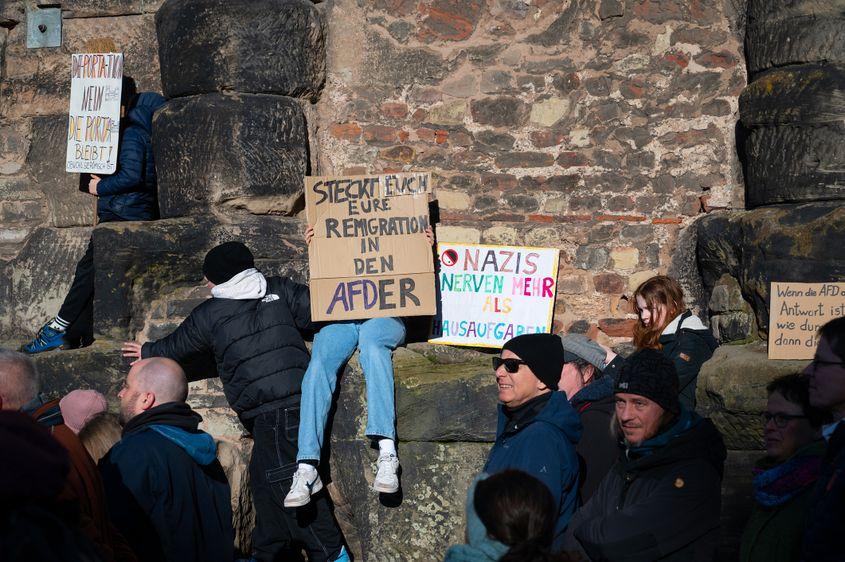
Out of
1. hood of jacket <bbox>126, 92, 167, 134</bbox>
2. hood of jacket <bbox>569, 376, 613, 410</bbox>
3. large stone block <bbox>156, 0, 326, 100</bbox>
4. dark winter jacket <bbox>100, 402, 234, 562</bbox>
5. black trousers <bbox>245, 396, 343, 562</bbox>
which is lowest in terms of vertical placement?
black trousers <bbox>245, 396, 343, 562</bbox>

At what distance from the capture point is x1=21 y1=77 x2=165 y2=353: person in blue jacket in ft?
21.1

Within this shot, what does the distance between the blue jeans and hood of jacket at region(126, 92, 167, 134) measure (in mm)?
2036

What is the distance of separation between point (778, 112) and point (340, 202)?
2447 mm

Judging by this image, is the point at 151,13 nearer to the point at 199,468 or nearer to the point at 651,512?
the point at 199,468

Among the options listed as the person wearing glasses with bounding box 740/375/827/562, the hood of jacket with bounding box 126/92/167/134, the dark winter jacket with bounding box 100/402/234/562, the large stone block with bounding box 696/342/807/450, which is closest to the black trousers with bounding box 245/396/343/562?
the dark winter jacket with bounding box 100/402/234/562

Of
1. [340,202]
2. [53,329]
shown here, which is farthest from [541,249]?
[53,329]

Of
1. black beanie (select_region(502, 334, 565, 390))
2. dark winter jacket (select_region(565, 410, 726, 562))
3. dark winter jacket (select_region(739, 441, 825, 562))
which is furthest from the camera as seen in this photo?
black beanie (select_region(502, 334, 565, 390))

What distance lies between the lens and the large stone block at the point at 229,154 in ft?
20.7

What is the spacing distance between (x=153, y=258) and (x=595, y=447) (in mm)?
2924

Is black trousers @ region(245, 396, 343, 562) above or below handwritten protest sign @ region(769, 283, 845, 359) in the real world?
below

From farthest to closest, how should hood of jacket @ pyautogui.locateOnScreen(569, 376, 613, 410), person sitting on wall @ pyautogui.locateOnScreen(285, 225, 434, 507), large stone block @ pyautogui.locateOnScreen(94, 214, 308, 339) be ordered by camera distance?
large stone block @ pyautogui.locateOnScreen(94, 214, 308, 339) → person sitting on wall @ pyautogui.locateOnScreen(285, 225, 434, 507) → hood of jacket @ pyautogui.locateOnScreen(569, 376, 613, 410)

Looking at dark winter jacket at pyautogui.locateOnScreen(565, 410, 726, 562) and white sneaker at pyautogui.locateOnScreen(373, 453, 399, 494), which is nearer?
dark winter jacket at pyautogui.locateOnScreen(565, 410, 726, 562)

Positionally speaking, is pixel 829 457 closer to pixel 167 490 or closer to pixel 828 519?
pixel 828 519

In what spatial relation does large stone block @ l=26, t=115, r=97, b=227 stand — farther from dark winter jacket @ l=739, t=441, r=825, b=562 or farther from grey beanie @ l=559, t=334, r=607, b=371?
dark winter jacket @ l=739, t=441, r=825, b=562
